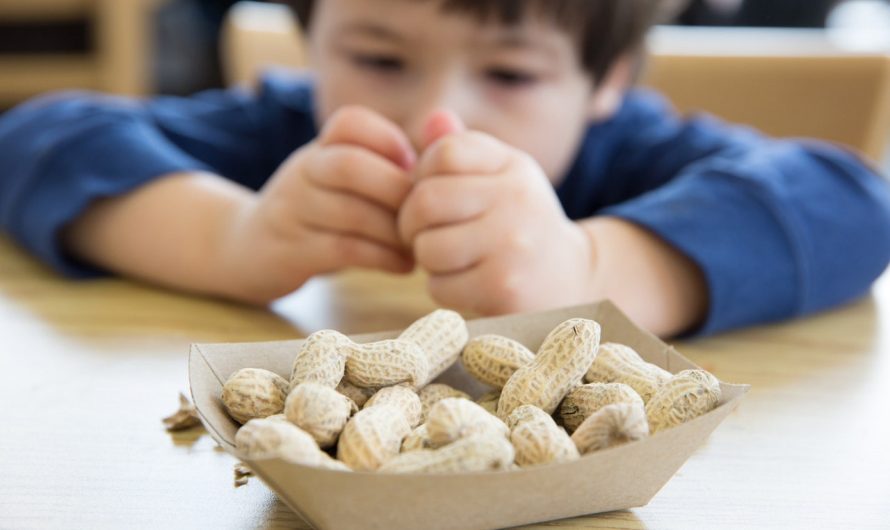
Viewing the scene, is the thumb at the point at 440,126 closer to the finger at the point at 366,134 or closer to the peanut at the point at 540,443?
the finger at the point at 366,134

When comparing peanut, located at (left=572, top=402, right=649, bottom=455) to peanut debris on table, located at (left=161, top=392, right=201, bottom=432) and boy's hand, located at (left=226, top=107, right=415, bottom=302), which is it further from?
boy's hand, located at (left=226, top=107, right=415, bottom=302)

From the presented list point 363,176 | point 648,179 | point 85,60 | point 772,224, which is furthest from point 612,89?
point 85,60

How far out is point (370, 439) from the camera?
0.36 m

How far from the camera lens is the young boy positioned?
2.16ft

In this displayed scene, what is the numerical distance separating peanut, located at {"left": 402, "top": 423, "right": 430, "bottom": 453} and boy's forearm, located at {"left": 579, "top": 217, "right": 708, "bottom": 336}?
32 centimetres

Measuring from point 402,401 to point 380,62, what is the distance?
564 millimetres

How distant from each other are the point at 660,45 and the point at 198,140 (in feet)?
2.32

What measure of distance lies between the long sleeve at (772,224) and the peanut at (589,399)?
0.28 meters

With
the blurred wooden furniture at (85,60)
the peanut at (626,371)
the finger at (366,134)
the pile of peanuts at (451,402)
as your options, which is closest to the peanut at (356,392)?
the pile of peanuts at (451,402)

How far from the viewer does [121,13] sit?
2.77 metres

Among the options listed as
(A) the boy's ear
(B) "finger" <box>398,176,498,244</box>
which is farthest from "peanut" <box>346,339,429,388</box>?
(A) the boy's ear

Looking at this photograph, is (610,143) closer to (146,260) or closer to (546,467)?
(146,260)

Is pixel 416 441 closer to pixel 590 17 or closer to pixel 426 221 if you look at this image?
pixel 426 221

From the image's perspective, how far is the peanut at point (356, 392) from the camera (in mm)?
431
